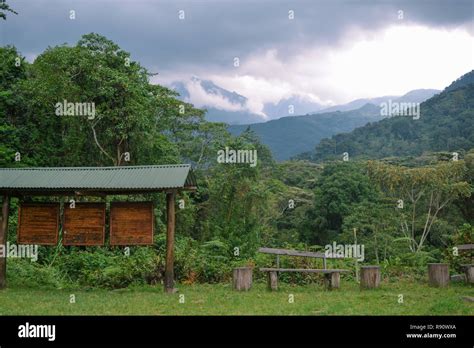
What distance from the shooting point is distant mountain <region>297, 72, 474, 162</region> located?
66562 millimetres

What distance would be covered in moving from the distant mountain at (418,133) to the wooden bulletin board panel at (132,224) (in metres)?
55.8

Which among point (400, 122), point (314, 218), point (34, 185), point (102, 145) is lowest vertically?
point (314, 218)

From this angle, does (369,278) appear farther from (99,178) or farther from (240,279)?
(99,178)

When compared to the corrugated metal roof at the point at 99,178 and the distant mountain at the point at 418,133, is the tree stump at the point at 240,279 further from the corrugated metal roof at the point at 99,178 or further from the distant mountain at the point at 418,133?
the distant mountain at the point at 418,133

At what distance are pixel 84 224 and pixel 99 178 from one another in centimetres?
135

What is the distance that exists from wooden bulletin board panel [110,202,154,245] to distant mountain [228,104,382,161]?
4822 inches

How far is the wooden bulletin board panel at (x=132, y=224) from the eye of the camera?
39.6 ft

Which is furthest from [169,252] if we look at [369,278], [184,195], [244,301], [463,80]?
[463,80]

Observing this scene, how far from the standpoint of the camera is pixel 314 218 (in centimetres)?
3747

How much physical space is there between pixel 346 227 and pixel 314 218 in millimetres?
7923
